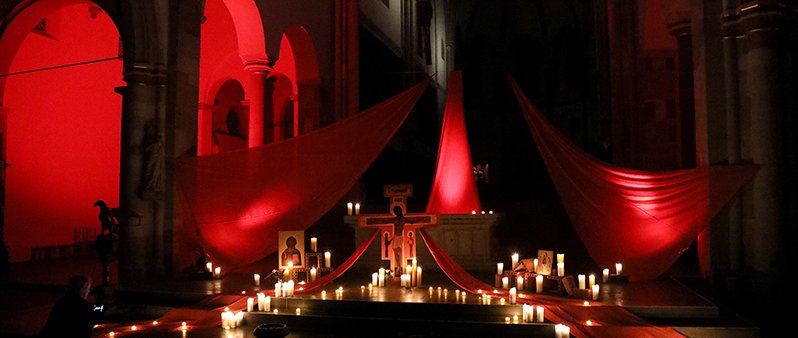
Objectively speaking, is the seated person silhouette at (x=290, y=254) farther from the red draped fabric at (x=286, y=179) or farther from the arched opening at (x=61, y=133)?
the arched opening at (x=61, y=133)

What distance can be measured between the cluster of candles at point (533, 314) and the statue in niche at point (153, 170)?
222 inches

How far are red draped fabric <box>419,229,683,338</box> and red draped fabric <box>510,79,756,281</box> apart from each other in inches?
A: 52.6

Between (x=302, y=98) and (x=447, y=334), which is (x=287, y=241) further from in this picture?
(x=302, y=98)

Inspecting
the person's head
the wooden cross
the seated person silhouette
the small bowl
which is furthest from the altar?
the person's head

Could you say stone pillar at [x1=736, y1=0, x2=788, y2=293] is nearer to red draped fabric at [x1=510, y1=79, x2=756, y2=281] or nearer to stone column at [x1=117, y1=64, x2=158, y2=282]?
red draped fabric at [x1=510, y1=79, x2=756, y2=281]

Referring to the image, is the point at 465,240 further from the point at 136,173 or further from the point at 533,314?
the point at 136,173

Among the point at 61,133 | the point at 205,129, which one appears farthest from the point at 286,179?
the point at 205,129

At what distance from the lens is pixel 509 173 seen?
93.7 ft

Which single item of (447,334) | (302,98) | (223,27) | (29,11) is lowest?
(447,334)

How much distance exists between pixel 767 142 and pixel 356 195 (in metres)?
9.60

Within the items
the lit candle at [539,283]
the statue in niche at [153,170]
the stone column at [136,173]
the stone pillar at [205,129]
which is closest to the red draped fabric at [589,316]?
the lit candle at [539,283]

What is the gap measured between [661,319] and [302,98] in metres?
10.2

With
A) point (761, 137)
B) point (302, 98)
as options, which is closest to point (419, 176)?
point (302, 98)

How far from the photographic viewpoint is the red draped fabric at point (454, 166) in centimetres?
934
